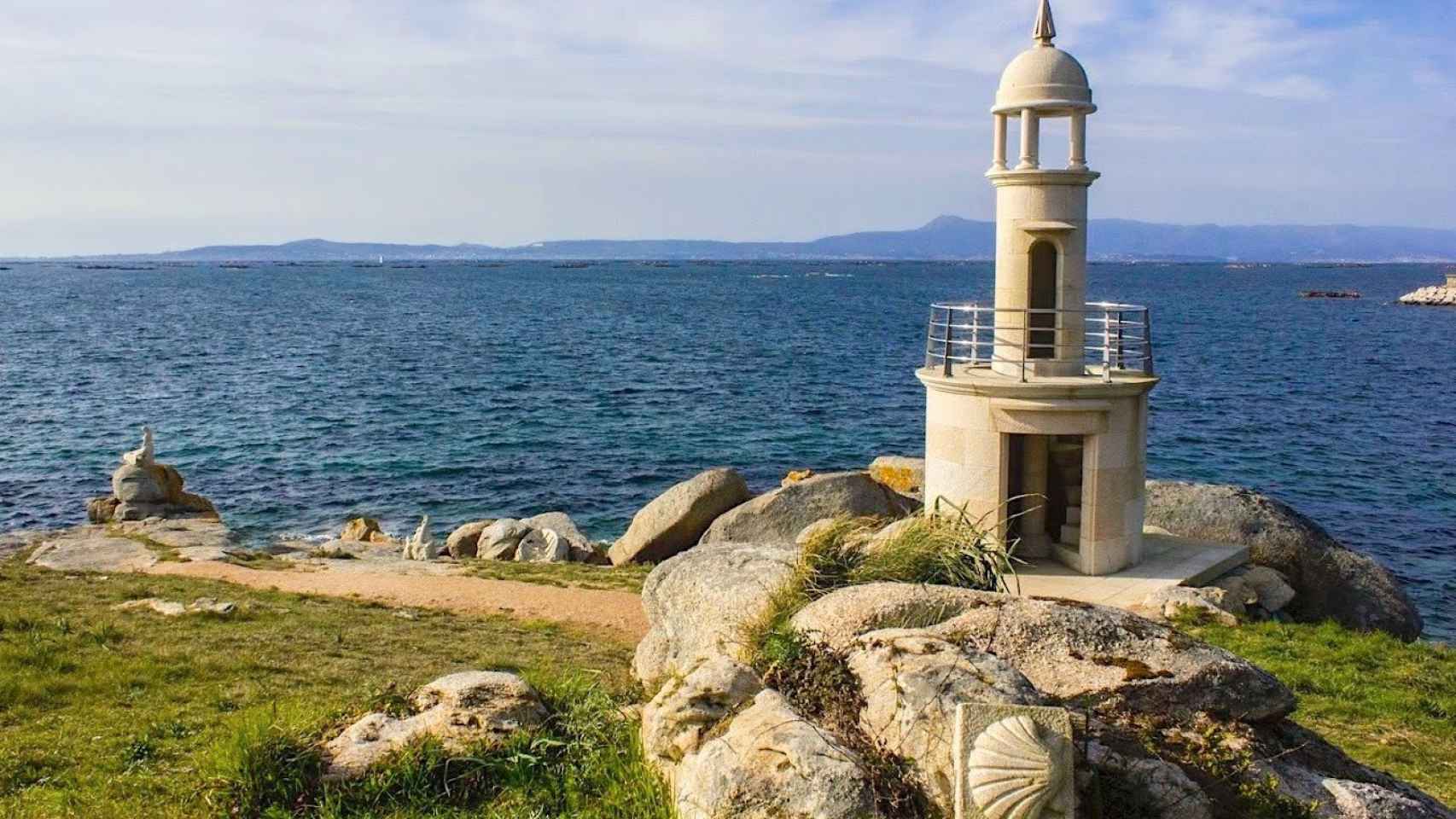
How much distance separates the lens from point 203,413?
52.3 m

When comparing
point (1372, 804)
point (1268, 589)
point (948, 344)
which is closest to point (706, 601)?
point (1372, 804)

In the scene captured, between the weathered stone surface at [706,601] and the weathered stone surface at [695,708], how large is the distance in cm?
115

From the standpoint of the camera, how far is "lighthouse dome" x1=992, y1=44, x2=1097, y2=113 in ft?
60.4

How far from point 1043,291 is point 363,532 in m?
19.4

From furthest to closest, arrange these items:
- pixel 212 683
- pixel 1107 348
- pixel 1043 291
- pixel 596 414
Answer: pixel 596 414 < pixel 1043 291 < pixel 1107 348 < pixel 212 683

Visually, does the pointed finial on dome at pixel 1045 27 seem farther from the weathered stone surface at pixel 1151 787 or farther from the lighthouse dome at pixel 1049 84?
the weathered stone surface at pixel 1151 787

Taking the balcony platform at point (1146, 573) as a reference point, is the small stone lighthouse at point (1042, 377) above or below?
above

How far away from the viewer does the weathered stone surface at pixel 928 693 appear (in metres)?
6.52

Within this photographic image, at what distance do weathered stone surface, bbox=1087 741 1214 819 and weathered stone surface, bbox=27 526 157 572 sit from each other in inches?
879

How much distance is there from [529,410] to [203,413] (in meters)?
14.3

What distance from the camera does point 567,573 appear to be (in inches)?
959

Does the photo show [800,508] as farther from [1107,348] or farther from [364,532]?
[364,532]

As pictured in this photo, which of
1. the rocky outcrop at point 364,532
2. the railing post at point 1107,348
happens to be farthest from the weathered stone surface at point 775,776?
the rocky outcrop at point 364,532

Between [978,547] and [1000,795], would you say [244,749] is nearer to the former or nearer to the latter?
[1000,795]
